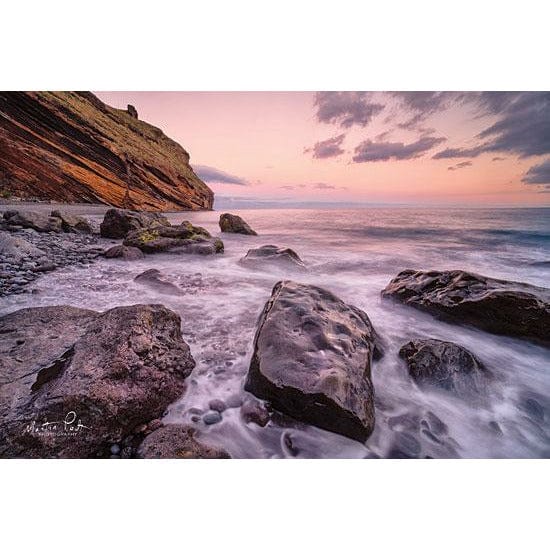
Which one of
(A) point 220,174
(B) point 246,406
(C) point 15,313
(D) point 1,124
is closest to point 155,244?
(A) point 220,174

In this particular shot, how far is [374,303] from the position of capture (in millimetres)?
2848

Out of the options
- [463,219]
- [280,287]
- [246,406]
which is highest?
[463,219]

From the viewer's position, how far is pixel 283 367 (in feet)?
5.20

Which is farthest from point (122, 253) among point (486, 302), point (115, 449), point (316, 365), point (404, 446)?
point (486, 302)

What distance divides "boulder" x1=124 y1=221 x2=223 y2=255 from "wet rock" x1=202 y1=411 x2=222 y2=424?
265 cm

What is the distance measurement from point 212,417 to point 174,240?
116 inches

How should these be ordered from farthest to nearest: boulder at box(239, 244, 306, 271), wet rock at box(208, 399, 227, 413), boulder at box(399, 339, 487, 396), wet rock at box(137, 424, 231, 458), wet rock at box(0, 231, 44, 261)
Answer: boulder at box(239, 244, 306, 271)
wet rock at box(0, 231, 44, 261)
boulder at box(399, 339, 487, 396)
wet rock at box(208, 399, 227, 413)
wet rock at box(137, 424, 231, 458)

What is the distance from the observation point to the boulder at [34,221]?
373cm

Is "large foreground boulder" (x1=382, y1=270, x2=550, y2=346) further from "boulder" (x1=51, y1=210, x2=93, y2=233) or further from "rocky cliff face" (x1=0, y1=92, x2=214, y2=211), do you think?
"boulder" (x1=51, y1=210, x2=93, y2=233)

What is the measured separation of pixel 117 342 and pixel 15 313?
51.0 inches

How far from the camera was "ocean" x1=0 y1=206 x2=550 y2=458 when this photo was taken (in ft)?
4.99

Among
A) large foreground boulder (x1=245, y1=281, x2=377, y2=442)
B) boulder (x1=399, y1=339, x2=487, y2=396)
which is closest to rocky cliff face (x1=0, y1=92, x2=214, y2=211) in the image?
large foreground boulder (x1=245, y1=281, x2=377, y2=442)
